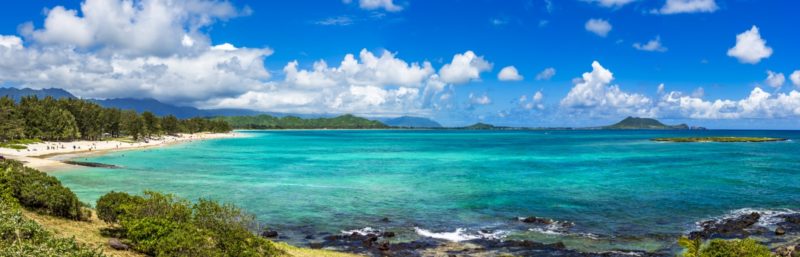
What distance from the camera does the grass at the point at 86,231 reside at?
→ 77.5ft

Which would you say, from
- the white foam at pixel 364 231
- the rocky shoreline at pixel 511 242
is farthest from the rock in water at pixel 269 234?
the white foam at pixel 364 231

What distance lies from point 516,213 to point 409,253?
17579 millimetres

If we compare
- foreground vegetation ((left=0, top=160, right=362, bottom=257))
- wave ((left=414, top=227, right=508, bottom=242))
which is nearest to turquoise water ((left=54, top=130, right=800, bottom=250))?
wave ((left=414, top=227, right=508, bottom=242))

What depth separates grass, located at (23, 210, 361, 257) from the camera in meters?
23.6

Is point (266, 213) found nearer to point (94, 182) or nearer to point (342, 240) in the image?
point (342, 240)

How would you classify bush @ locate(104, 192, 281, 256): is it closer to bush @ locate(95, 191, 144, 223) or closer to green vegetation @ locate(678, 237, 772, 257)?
bush @ locate(95, 191, 144, 223)

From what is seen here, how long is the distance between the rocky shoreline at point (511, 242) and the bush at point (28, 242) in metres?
18.4

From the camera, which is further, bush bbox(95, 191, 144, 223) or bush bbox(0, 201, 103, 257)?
bush bbox(95, 191, 144, 223)

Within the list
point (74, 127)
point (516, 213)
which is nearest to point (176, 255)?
point (516, 213)

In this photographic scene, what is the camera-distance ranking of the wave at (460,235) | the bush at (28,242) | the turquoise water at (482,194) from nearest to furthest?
1. the bush at (28,242)
2. the wave at (460,235)
3. the turquoise water at (482,194)

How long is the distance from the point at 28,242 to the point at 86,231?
9743mm

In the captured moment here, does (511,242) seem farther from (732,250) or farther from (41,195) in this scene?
(41,195)

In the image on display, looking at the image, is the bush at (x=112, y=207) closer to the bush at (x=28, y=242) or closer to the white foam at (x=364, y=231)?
the bush at (x=28, y=242)

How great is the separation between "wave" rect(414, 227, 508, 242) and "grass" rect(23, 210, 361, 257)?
9.63m
